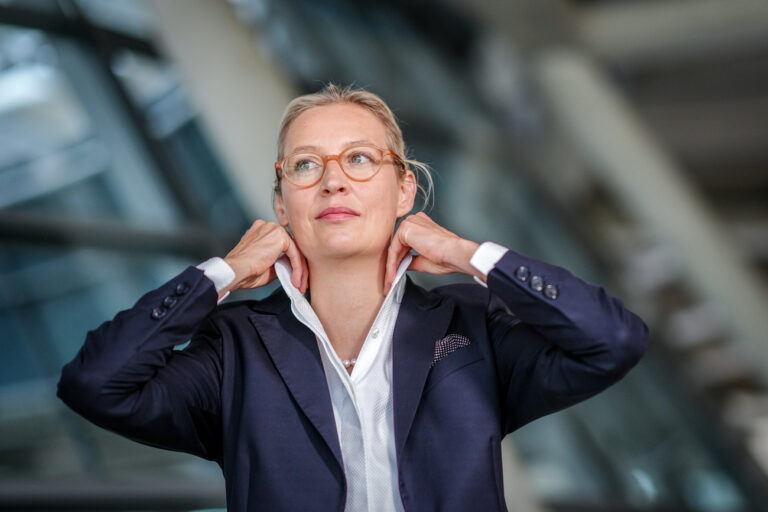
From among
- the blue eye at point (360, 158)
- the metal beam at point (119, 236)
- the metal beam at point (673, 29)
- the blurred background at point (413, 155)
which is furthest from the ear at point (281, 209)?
the metal beam at point (673, 29)

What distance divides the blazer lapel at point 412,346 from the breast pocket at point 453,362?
3 centimetres

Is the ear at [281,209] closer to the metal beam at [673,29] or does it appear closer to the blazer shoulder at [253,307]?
the blazer shoulder at [253,307]

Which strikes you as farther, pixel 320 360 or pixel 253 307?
pixel 253 307

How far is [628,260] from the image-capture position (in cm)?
1280

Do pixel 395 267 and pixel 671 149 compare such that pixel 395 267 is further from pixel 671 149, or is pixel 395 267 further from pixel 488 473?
pixel 671 149

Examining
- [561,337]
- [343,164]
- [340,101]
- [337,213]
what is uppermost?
[340,101]

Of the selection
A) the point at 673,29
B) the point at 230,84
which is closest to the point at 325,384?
the point at 230,84

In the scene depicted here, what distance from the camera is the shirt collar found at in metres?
1.80

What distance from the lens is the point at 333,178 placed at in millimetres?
1765

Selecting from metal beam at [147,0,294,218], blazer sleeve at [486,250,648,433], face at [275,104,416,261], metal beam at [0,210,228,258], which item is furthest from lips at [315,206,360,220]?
metal beam at [0,210,228,258]

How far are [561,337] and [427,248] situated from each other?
0.38 meters

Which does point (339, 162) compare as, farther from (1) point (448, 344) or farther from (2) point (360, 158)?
(1) point (448, 344)

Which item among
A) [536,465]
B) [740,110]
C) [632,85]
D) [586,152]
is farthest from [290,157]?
[740,110]

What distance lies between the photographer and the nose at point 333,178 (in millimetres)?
1761
